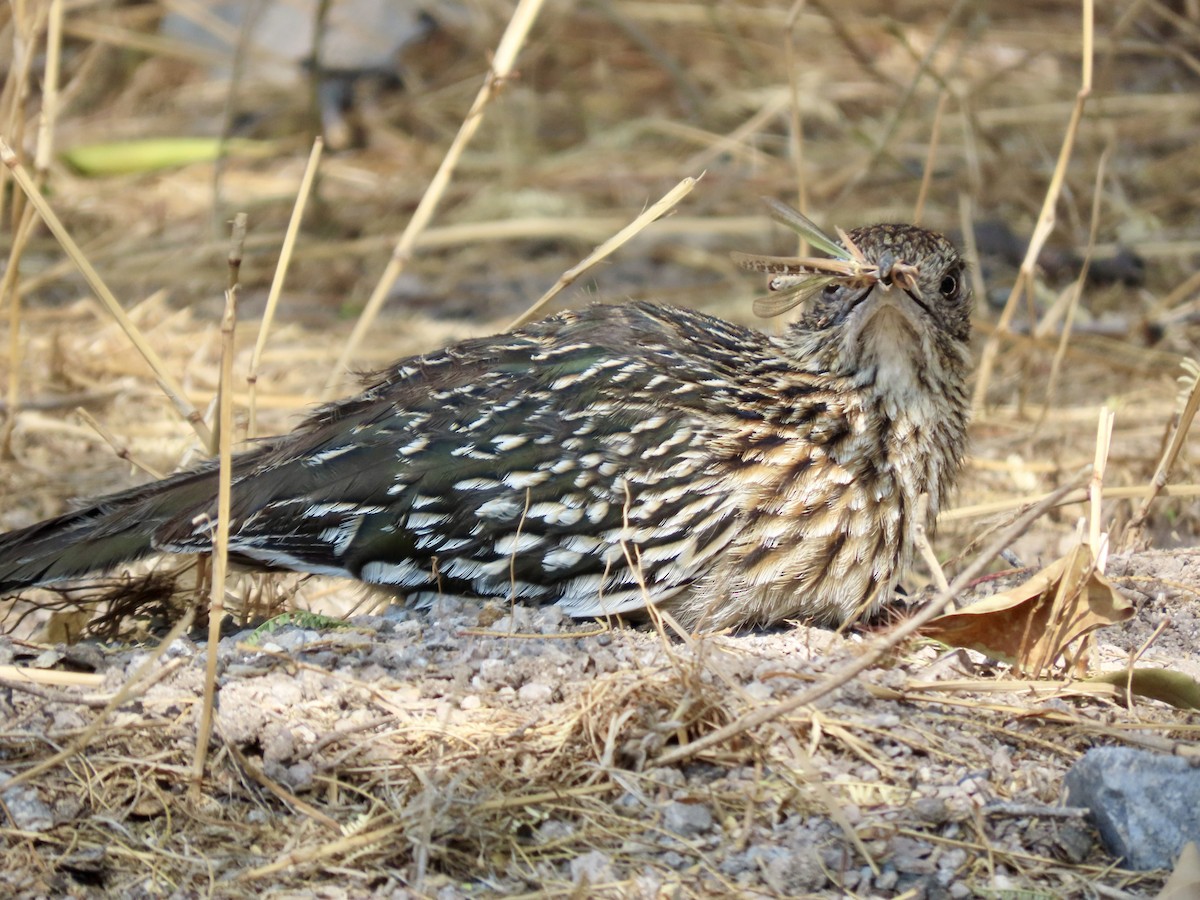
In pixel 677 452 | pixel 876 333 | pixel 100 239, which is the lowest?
pixel 100 239

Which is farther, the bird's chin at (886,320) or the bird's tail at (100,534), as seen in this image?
the bird's chin at (886,320)

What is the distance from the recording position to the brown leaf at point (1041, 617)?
300 cm

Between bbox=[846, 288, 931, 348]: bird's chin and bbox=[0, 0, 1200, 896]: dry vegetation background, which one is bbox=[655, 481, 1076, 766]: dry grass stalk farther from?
bbox=[846, 288, 931, 348]: bird's chin

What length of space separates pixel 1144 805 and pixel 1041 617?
27.1 inches

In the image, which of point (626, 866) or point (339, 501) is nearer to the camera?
Result: point (626, 866)

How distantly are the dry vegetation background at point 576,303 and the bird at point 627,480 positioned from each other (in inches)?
7.9

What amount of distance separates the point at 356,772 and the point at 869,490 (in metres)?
1.49

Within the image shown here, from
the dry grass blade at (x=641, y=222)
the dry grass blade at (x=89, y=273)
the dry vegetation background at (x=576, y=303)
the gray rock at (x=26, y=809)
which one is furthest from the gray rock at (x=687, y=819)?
the dry grass blade at (x=89, y=273)

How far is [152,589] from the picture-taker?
375 cm

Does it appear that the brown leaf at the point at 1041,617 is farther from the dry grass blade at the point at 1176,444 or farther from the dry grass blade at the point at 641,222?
the dry grass blade at the point at 641,222

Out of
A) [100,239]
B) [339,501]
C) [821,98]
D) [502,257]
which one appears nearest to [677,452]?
[339,501]

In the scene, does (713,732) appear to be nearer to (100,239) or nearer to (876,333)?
(876,333)

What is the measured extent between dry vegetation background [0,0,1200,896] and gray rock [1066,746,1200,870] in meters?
0.08

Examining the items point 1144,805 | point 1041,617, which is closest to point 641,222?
point 1041,617
